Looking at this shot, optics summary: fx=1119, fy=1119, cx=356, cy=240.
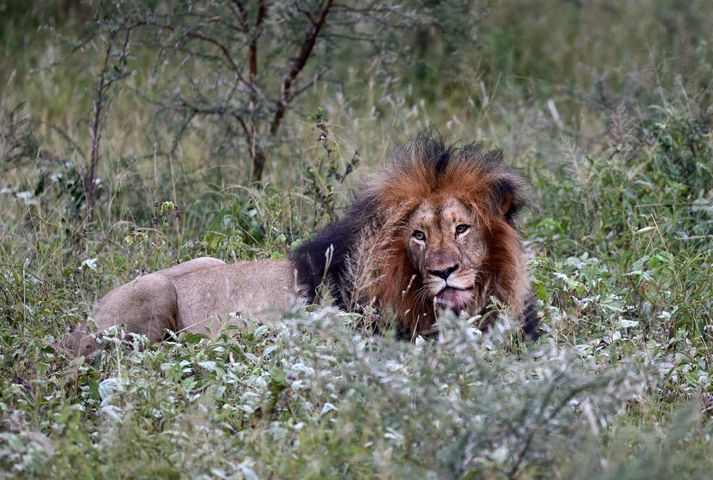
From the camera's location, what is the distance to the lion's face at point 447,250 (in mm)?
5168

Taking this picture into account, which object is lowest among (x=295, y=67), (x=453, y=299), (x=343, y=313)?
(x=453, y=299)

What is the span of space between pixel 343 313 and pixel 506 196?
1208mm

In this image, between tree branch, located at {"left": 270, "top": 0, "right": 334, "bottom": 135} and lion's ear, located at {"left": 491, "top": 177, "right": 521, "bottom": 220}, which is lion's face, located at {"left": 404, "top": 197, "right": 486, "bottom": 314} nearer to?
lion's ear, located at {"left": 491, "top": 177, "right": 521, "bottom": 220}

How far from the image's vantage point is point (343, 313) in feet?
15.3

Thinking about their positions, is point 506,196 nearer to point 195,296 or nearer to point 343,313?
point 343,313

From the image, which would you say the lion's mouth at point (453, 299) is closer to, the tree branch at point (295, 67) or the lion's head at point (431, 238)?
the lion's head at point (431, 238)

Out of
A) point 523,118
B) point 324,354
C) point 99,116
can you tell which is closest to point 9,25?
point 99,116

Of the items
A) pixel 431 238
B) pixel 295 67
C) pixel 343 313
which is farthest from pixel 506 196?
pixel 295 67

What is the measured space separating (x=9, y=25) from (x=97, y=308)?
6202 mm

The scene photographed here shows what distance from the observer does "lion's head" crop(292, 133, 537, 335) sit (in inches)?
208

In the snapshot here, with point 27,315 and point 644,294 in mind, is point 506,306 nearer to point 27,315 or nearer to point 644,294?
point 644,294

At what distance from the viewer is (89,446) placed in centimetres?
366

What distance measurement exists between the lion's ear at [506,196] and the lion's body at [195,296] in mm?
1072

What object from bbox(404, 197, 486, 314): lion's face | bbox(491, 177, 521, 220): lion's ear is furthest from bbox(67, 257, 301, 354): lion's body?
bbox(491, 177, 521, 220): lion's ear
